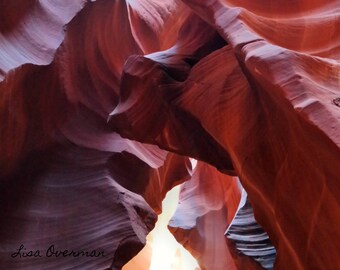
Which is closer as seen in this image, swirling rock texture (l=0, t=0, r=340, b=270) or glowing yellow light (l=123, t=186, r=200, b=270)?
swirling rock texture (l=0, t=0, r=340, b=270)

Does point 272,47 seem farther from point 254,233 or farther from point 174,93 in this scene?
point 254,233

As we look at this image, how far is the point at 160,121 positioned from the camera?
3217 mm

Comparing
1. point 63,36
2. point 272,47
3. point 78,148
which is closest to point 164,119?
point 78,148

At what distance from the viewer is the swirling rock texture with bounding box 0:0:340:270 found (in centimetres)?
196

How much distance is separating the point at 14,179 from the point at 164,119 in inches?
45.7
